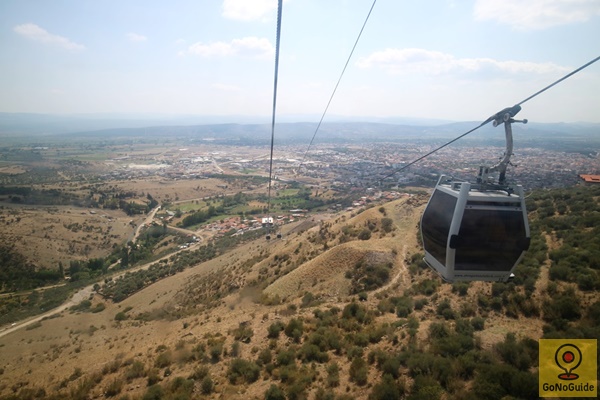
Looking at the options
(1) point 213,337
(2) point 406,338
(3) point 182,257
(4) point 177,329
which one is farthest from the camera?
(3) point 182,257

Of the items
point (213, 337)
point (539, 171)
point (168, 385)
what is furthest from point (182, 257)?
point (539, 171)

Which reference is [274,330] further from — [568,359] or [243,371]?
[568,359]

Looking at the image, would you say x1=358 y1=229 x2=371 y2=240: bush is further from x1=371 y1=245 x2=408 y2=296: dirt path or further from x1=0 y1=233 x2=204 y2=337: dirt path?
x1=0 y1=233 x2=204 y2=337: dirt path

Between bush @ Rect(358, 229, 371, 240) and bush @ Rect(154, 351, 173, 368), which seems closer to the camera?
bush @ Rect(154, 351, 173, 368)

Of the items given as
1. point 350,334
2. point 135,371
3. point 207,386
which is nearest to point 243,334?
point 207,386

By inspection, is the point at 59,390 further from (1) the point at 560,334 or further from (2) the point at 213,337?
(1) the point at 560,334

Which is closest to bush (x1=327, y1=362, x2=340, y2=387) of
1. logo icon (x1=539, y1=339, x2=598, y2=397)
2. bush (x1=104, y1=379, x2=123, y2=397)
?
logo icon (x1=539, y1=339, x2=598, y2=397)

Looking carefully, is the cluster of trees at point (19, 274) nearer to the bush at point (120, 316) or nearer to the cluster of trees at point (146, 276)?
the cluster of trees at point (146, 276)
